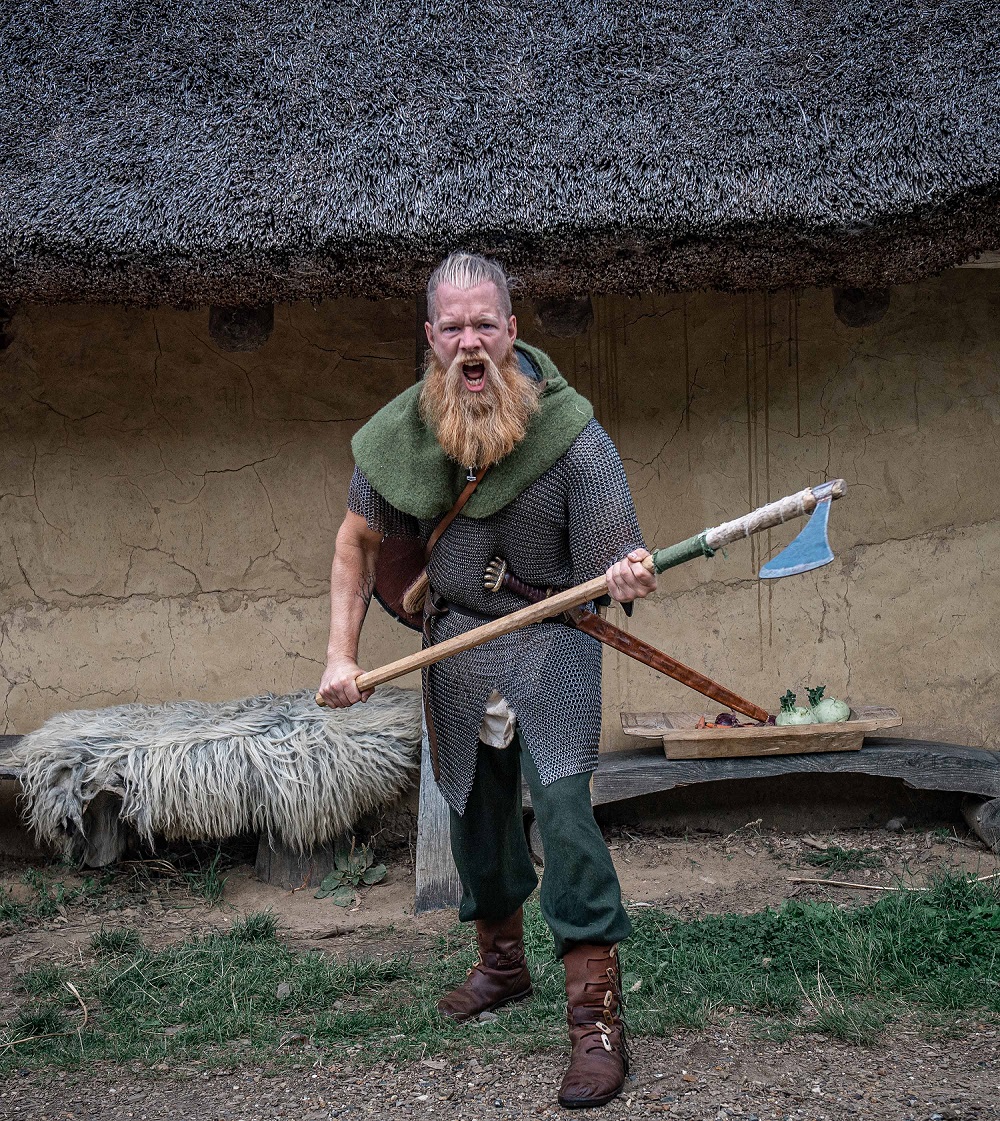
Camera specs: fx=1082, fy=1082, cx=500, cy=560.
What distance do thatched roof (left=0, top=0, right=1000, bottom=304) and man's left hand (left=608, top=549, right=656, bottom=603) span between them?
55.3 inches

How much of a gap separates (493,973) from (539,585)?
0.96 meters

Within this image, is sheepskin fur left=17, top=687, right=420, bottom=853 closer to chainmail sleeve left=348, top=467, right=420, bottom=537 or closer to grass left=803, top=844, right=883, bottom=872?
chainmail sleeve left=348, top=467, right=420, bottom=537

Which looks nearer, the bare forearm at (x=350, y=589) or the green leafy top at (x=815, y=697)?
the bare forearm at (x=350, y=589)

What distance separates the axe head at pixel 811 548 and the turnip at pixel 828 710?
74.0 inches

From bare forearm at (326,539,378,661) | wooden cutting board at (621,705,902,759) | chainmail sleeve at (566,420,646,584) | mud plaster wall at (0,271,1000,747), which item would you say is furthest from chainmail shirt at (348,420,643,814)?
mud plaster wall at (0,271,1000,747)

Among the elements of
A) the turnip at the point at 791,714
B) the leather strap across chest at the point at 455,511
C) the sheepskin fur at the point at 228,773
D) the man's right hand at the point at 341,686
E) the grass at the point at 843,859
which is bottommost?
the grass at the point at 843,859

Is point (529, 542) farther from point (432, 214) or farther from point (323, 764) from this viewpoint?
point (323, 764)

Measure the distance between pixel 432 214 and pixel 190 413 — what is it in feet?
4.80

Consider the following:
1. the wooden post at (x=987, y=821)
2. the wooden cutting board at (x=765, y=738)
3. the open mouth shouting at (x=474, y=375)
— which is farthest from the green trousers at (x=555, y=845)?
the wooden post at (x=987, y=821)

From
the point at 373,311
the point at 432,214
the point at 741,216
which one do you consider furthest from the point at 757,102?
the point at 373,311

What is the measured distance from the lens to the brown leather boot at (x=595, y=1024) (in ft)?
7.04

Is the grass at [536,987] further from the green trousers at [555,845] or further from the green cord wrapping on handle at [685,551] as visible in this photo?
the green cord wrapping on handle at [685,551]

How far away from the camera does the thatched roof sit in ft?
10.3

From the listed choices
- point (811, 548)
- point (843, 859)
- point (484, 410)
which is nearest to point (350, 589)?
point (484, 410)
